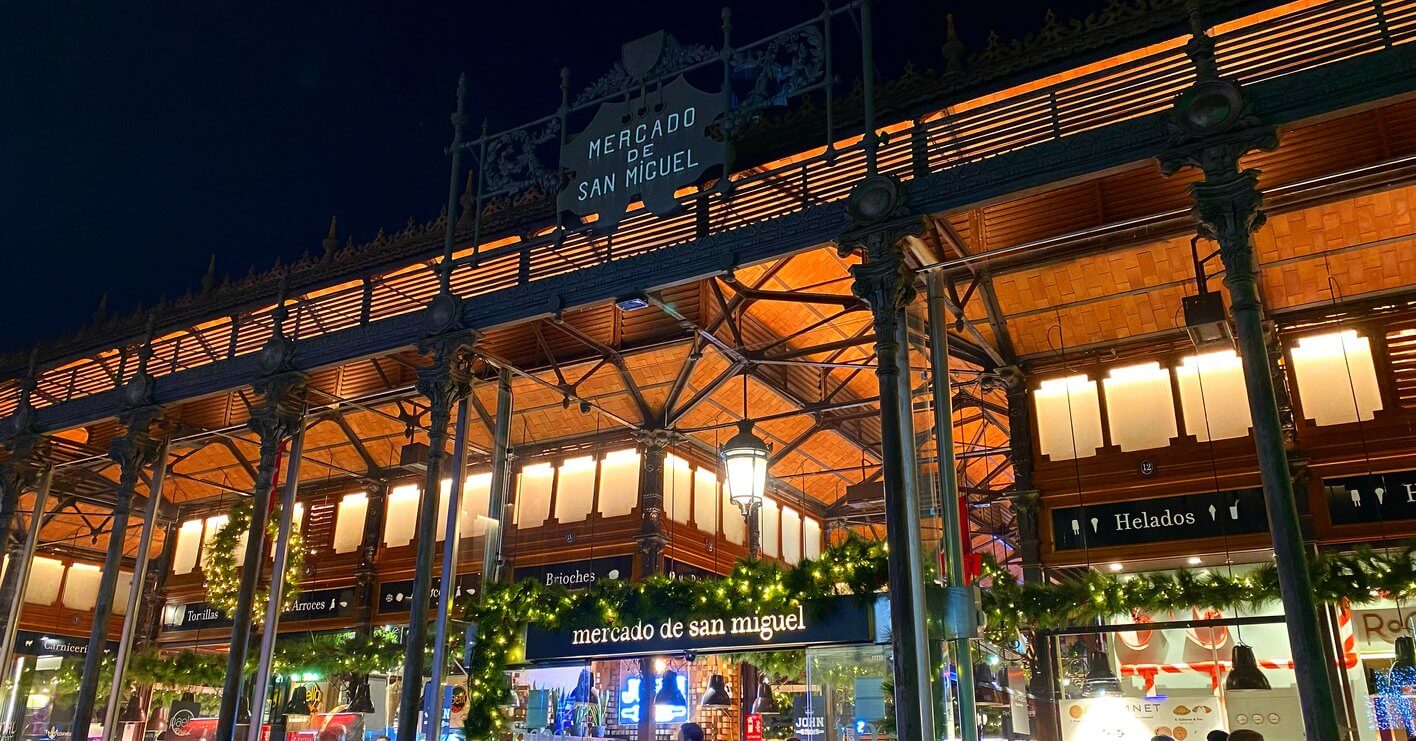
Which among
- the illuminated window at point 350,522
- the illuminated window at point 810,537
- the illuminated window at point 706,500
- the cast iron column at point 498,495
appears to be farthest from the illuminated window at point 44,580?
the illuminated window at point 810,537

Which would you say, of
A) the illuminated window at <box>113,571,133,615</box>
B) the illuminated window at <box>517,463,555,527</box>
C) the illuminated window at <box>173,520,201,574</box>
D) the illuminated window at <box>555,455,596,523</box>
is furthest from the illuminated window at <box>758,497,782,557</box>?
the illuminated window at <box>113,571,133,615</box>

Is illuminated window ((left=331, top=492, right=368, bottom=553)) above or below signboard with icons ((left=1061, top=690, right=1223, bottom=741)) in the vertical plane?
above

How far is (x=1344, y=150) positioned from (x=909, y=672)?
8675 millimetres

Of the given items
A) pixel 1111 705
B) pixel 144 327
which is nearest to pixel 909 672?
pixel 1111 705

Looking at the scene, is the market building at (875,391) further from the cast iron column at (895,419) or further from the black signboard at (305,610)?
the black signboard at (305,610)

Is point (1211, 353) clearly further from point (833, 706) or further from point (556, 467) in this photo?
point (556, 467)

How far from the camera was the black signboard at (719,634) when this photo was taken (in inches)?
446

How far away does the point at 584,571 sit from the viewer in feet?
65.2

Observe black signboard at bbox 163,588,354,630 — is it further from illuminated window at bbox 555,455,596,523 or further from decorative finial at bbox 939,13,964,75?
decorative finial at bbox 939,13,964,75

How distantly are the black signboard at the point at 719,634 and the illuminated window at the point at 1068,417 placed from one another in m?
5.75

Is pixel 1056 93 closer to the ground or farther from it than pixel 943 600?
farther from it

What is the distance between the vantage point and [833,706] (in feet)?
37.1

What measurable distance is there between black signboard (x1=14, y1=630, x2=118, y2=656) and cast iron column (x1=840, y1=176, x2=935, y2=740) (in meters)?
21.9

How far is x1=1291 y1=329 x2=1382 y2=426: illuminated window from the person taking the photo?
13.9 m
